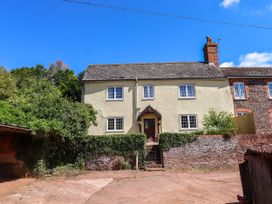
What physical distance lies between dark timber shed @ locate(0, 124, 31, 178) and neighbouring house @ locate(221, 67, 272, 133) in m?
19.8

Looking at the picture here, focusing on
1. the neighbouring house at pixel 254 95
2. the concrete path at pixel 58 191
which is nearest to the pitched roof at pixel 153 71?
the neighbouring house at pixel 254 95

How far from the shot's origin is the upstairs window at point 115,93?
24156 millimetres

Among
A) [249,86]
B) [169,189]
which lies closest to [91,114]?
[169,189]

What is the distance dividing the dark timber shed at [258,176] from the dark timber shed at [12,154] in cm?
1132

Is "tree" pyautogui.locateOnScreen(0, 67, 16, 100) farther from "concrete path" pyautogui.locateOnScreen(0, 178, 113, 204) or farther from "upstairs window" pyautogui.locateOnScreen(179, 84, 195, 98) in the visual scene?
"upstairs window" pyautogui.locateOnScreen(179, 84, 195, 98)

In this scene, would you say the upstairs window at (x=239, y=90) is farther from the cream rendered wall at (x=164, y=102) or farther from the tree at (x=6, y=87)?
the tree at (x=6, y=87)

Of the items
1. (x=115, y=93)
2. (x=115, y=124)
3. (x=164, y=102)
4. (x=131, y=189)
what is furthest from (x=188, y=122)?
(x=131, y=189)

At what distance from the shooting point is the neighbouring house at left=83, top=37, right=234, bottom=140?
76.8ft

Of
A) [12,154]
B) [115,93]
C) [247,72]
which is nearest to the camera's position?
[12,154]

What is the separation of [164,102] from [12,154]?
1445cm

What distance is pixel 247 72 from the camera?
25.9 m

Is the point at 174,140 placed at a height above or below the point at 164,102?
below

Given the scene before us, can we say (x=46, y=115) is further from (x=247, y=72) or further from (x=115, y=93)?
(x=247, y=72)

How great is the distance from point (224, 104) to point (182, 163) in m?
9.41
